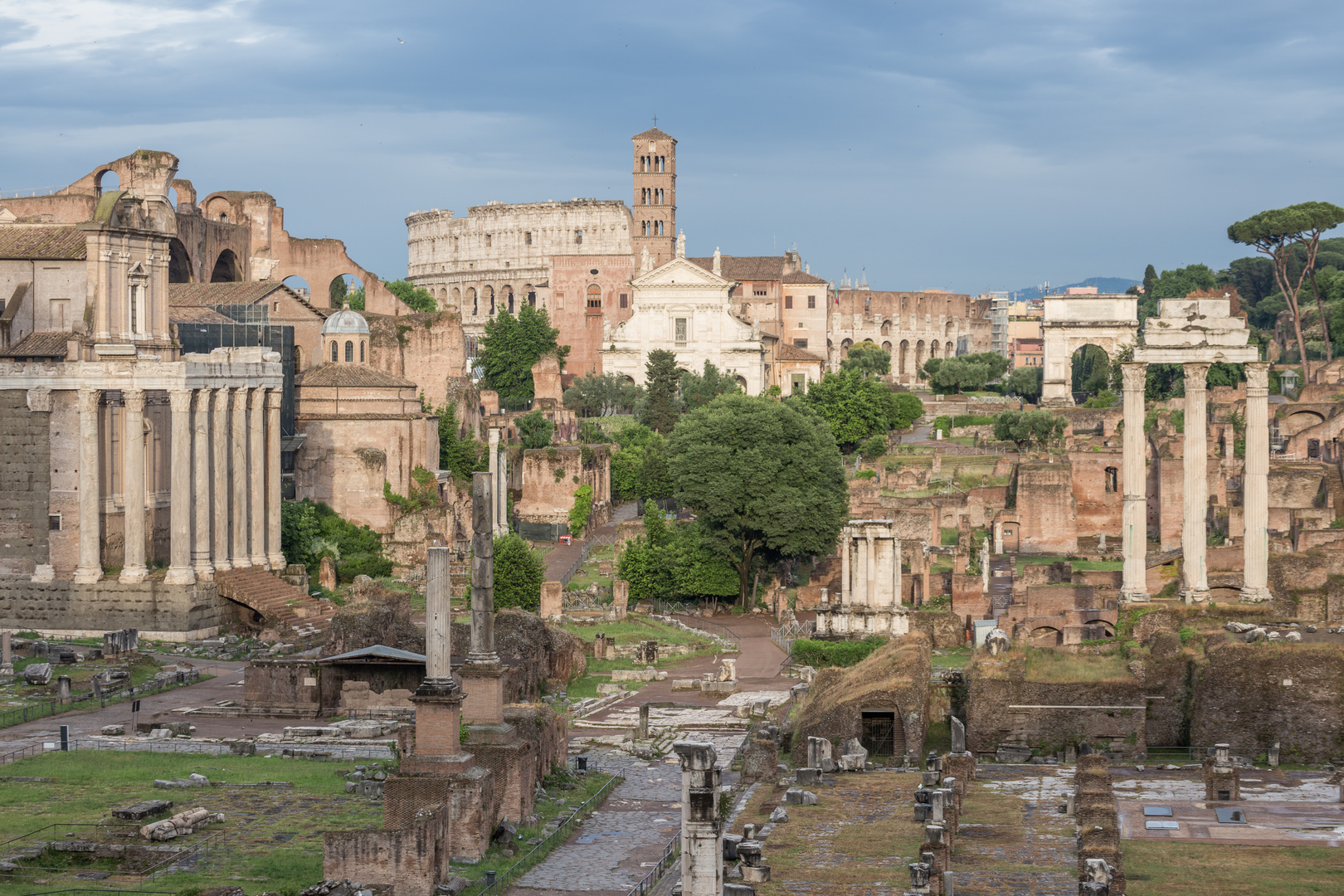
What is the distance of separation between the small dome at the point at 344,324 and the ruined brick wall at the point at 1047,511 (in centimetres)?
2344

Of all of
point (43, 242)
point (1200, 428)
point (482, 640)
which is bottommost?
point (482, 640)

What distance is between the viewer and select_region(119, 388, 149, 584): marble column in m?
42.2

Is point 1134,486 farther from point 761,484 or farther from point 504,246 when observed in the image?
point 504,246

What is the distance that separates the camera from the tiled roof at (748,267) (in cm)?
11562

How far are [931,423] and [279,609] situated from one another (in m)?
54.4

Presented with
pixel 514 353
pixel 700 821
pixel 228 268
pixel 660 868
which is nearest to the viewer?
pixel 700 821

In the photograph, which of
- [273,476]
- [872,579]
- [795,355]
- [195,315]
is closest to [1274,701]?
[872,579]

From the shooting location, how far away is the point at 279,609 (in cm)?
4391

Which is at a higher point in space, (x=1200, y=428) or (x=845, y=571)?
(x=1200, y=428)

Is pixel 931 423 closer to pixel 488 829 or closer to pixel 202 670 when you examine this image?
pixel 202 670

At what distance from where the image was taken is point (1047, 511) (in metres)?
57.9

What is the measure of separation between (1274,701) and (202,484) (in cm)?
2671

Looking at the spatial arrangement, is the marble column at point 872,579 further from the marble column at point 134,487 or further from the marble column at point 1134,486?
the marble column at point 134,487

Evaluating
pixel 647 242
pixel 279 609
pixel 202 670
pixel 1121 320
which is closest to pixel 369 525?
pixel 279 609
